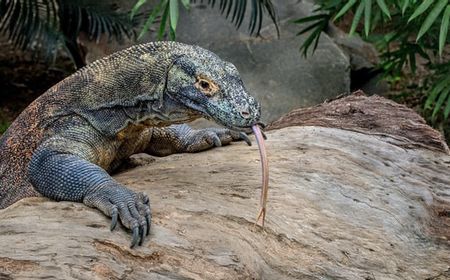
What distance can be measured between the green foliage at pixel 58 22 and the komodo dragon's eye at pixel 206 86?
3676 mm

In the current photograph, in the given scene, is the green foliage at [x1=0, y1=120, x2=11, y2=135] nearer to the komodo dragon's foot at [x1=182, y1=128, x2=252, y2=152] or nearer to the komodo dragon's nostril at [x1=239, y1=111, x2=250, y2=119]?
the komodo dragon's foot at [x1=182, y1=128, x2=252, y2=152]

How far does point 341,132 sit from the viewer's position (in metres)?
3.66

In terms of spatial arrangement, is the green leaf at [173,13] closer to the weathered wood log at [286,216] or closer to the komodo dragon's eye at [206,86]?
the weathered wood log at [286,216]

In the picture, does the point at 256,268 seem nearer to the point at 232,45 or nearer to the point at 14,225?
the point at 14,225

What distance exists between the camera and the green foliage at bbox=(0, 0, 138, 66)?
647cm

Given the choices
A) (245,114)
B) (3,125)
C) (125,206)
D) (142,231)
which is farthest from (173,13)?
(3,125)

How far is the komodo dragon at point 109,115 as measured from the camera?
2.86 metres

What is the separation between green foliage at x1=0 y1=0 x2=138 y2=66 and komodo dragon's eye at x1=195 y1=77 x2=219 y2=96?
3.68 m

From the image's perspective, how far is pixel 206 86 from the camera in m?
2.94

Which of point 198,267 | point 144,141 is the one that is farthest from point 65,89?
point 198,267

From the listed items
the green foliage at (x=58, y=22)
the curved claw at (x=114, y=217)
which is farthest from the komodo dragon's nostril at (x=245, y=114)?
the green foliage at (x=58, y=22)

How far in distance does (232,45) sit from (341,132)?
3555 millimetres

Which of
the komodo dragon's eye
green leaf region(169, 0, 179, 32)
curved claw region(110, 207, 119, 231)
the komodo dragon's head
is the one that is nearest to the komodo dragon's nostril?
the komodo dragon's head

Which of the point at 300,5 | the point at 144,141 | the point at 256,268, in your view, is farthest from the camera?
the point at 300,5
